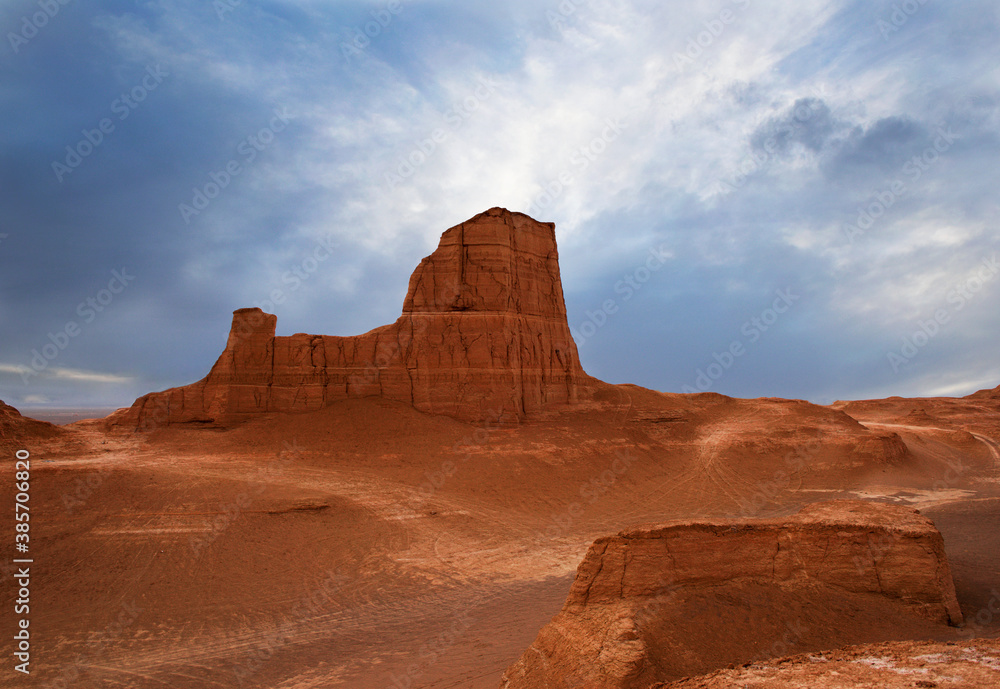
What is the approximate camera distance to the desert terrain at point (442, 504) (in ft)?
26.8

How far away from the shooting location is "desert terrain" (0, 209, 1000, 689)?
8.16m

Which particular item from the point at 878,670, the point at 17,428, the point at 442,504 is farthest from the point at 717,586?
the point at 17,428

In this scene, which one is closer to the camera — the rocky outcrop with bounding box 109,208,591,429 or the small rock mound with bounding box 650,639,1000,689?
the small rock mound with bounding box 650,639,1000,689

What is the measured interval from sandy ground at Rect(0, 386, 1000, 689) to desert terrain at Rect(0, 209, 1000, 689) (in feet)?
0.29

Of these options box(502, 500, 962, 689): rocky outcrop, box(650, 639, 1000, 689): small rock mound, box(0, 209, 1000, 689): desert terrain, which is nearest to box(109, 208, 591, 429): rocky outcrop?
box(0, 209, 1000, 689): desert terrain

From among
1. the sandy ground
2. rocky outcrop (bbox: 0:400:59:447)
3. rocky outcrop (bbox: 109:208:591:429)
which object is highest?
rocky outcrop (bbox: 109:208:591:429)

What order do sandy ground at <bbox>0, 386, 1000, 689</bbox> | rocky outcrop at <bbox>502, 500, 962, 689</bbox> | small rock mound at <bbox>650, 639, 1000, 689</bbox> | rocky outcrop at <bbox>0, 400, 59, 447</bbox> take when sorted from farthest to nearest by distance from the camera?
rocky outcrop at <bbox>0, 400, 59, 447</bbox>, sandy ground at <bbox>0, 386, 1000, 689</bbox>, rocky outcrop at <bbox>502, 500, 962, 689</bbox>, small rock mound at <bbox>650, 639, 1000, 689</bbox>

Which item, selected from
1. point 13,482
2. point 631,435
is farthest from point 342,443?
point 631,435

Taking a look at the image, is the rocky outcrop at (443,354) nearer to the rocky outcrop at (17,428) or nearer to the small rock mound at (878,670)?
the rocky outcrop at (17,428)

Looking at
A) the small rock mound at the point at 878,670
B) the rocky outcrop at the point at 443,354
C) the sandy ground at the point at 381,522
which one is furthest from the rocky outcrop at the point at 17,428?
the small rock mound at the point at 878,670

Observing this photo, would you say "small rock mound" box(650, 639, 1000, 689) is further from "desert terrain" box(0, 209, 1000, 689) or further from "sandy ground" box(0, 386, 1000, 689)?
"sandy ground" box(0, 386, 1000, 689)

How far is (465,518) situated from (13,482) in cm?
1488

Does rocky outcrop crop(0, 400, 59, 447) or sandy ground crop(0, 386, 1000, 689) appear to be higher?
rocky outcrop crop(0, 400, 59, 447)

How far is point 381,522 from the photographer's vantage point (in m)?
19.0
